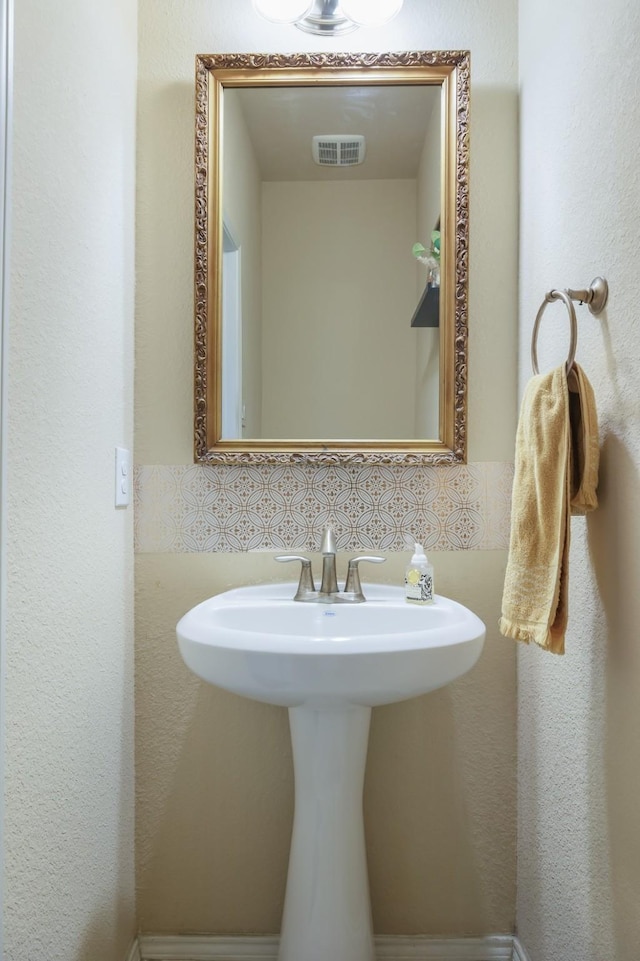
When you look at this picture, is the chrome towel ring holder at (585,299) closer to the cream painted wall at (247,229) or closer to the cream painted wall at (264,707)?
the cream painted wall at (264,707)

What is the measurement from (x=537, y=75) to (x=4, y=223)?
1098 millimetres

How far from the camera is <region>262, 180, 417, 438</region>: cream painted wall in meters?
1.43

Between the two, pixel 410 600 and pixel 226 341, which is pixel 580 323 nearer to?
pixel 410 600

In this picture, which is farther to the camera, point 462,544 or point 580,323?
point 462,544

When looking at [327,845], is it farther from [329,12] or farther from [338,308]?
[329,12]

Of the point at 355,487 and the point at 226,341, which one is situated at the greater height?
the point at 226,341

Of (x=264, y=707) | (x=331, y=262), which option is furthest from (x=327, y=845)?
(x=331, y=262)

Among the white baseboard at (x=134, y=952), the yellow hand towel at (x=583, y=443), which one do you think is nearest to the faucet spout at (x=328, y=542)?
the yellow hand towel at (x=583, y=443)

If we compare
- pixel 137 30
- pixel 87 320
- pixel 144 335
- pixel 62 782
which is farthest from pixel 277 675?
pixel 137 30

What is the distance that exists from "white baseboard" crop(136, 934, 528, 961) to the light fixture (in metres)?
2.00

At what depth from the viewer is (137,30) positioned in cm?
143

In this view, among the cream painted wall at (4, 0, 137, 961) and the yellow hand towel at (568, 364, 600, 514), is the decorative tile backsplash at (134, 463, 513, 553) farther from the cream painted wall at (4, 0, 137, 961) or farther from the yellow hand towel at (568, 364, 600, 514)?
the yellow hand towel at (568, 364, 600, 514)

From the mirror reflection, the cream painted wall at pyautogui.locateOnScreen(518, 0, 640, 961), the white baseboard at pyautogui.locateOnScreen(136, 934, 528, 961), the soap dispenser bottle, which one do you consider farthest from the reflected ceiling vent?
the white baseboard at pyautogui.locateOnScreen(136, 934, 528, 961)

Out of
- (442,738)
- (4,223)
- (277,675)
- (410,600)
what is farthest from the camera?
(442,738)
